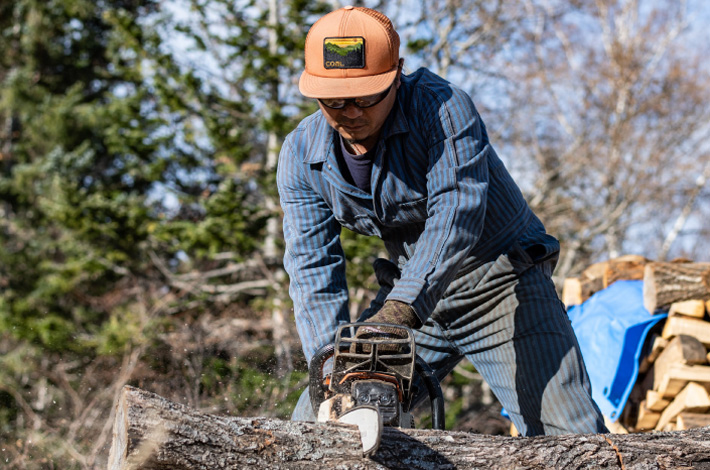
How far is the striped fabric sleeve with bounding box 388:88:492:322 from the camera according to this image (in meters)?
2.11

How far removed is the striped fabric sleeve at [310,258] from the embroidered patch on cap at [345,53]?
0.50 meters

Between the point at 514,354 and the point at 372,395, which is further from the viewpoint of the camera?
the point at 514,354

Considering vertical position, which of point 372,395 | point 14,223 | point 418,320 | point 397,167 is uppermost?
point 14,223

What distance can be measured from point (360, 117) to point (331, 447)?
1.01m

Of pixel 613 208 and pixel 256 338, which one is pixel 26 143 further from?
pixel 613 208

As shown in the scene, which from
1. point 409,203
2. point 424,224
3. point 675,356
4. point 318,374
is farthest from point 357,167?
point 675,356

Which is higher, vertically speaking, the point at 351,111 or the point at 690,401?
the point at 351,111

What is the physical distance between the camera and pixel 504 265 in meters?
2.58

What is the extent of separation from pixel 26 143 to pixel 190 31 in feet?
20.0

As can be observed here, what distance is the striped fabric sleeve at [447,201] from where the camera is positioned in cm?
211

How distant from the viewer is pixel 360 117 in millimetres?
2176

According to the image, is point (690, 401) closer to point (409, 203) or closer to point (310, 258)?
point (409, 203)

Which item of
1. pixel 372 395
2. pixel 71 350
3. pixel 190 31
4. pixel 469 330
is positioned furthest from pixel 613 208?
pixel 372 395

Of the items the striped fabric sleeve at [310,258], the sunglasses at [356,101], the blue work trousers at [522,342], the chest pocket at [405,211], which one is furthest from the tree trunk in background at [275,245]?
the sunglasses at [356,101]
